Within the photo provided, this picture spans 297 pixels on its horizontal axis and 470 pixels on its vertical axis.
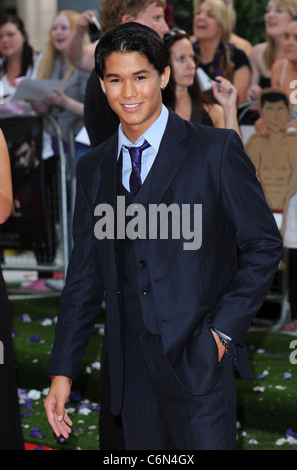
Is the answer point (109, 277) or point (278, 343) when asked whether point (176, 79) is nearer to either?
point (278, 343)

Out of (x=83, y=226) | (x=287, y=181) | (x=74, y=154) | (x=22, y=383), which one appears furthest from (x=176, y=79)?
(x=83, y=226)

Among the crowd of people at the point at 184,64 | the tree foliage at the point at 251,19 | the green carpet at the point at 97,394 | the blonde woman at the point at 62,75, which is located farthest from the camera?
the tree foliage at the point at 251,19

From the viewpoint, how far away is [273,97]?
20.9 ft

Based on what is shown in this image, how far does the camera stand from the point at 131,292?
2680mm

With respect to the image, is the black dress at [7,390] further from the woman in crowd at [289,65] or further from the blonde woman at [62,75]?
the blonde woman at [62,75]

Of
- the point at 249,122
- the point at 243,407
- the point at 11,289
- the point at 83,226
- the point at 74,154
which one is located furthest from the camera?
the point at 11,289

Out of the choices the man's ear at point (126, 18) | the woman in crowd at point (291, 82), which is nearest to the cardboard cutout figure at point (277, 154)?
the woman in crowd at point (291, 82)

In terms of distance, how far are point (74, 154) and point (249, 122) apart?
1611 millimetres

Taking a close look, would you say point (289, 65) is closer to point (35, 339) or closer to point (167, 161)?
point (35, 339)

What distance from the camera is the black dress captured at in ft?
10.0

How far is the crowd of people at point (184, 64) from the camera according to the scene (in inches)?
170

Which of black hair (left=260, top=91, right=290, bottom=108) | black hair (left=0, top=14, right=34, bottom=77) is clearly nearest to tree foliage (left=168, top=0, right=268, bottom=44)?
black hair (left=0, top=14, right=34, bottom=77)

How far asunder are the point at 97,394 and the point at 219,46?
3489 mm

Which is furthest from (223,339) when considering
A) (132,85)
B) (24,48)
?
(24,48)
